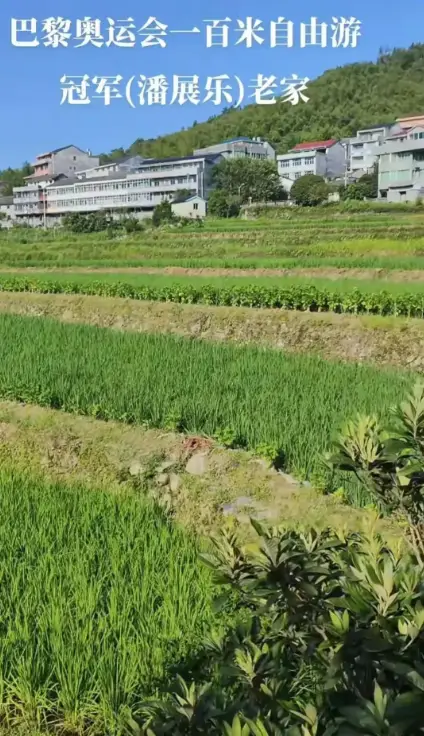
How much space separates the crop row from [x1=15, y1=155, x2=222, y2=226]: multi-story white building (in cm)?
3932

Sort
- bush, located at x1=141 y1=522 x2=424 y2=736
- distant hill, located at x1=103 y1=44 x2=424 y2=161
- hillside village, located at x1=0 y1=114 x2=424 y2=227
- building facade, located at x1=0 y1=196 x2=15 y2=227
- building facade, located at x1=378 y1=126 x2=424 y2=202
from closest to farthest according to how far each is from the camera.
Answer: bush, located at x1=141 y1=522 x2=424 y2=736
building facade, located at x1=378 y1=126 x2=424 y2=202
hillside village, located at x1=0 y1=114 x2=424 y2=227
building facade, located at x1=0 y1=196 x2=15 y2=227
distant hill, located at x1=103 y1=44 x2=424 y2=161

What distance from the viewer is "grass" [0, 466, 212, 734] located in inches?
80.2

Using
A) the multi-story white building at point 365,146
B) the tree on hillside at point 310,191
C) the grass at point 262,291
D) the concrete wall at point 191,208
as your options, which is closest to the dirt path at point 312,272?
the grass at point 262,291

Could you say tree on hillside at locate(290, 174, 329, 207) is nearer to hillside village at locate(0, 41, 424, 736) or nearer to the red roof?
the red roof

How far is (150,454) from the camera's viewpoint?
4.51 m

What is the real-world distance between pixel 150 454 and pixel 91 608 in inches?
84.0

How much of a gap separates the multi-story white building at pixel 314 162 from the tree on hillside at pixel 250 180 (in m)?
4.68

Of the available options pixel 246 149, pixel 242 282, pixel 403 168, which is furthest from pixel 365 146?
pixel 242 282

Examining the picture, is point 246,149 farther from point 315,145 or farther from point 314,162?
point 314,162

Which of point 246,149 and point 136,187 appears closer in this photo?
point 136,187

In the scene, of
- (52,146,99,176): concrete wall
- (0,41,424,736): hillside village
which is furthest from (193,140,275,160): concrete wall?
(0,41,424,736): hillside village

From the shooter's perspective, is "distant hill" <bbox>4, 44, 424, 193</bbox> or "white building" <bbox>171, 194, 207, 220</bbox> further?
"distant hill" <bbox>4, 44, 424, 193</bbox>

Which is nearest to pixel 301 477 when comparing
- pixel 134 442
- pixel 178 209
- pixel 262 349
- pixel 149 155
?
pixel 134 442

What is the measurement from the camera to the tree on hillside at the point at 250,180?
48.5 meters
